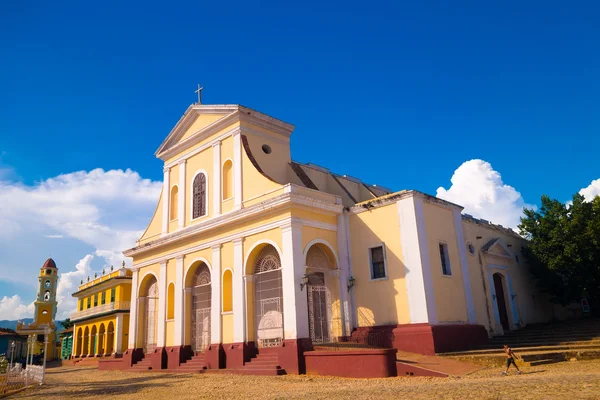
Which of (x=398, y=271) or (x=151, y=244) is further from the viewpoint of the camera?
(x=151, y=244)

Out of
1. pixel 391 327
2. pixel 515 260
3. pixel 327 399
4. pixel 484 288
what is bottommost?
→ pixel 327 399

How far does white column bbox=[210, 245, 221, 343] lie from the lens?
57.1ft

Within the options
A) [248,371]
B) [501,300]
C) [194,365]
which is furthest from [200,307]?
[501,300]

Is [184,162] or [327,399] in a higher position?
[184,162]

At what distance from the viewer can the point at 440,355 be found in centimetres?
1380

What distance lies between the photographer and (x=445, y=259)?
16.3 m

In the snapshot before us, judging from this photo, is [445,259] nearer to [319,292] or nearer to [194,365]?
[319,292]

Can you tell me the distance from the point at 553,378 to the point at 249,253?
10.1 metres

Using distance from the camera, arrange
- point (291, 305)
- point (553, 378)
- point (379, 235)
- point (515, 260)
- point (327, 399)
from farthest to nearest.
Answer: point (515, 260)
point (379, 235)
point (291, 305)
point (553, 378)
point (327, 399)

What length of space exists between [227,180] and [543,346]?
483 inches

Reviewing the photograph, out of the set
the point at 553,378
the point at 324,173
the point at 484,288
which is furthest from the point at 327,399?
the point at 324,173

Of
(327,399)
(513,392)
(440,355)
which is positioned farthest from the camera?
(440,355)

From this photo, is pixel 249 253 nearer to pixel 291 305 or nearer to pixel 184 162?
pixel 291 305

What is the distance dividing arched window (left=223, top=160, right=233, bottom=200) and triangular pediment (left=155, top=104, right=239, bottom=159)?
1632 millimetres
